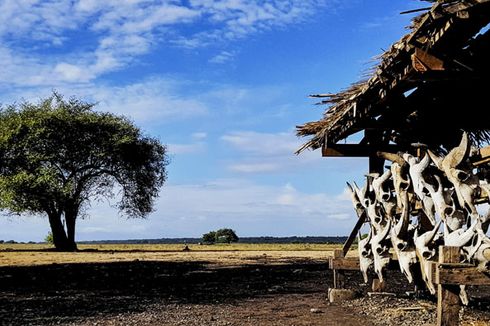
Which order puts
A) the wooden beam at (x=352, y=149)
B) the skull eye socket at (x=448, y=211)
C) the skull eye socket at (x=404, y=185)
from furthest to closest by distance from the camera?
1. the wooden beam at (x=352, y=149)
2. the skull eye socket at (x=404, y=185)
3. the skull eye socket at (x=448, y=211)

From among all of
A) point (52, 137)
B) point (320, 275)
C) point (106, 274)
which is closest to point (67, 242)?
point (52, 137)

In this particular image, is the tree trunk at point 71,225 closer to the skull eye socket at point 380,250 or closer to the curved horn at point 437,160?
the skull eye socket at point 380,250

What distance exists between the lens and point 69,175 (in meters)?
44.1

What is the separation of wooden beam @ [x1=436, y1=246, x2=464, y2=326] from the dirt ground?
2.18 m

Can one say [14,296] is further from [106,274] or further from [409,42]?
[409,42]

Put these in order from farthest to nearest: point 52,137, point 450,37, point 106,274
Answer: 1. point 52,137
2. point 106,274
3. point 450,37

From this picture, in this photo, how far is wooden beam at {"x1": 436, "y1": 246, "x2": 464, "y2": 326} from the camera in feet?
22.5

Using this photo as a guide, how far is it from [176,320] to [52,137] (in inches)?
1398

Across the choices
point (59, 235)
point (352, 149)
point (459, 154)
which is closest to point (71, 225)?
point (59, 235)

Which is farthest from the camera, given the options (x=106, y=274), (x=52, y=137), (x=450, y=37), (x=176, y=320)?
(x=52, y=137)

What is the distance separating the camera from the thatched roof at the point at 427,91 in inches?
243

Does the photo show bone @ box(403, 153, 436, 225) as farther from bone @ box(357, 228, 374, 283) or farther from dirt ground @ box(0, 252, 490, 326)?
bone @ box(357, 228, 374, 283)

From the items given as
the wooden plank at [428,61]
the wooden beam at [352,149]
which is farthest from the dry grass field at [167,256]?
the wooden plank at [428,61]

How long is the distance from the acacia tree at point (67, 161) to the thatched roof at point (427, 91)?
3114 cm
